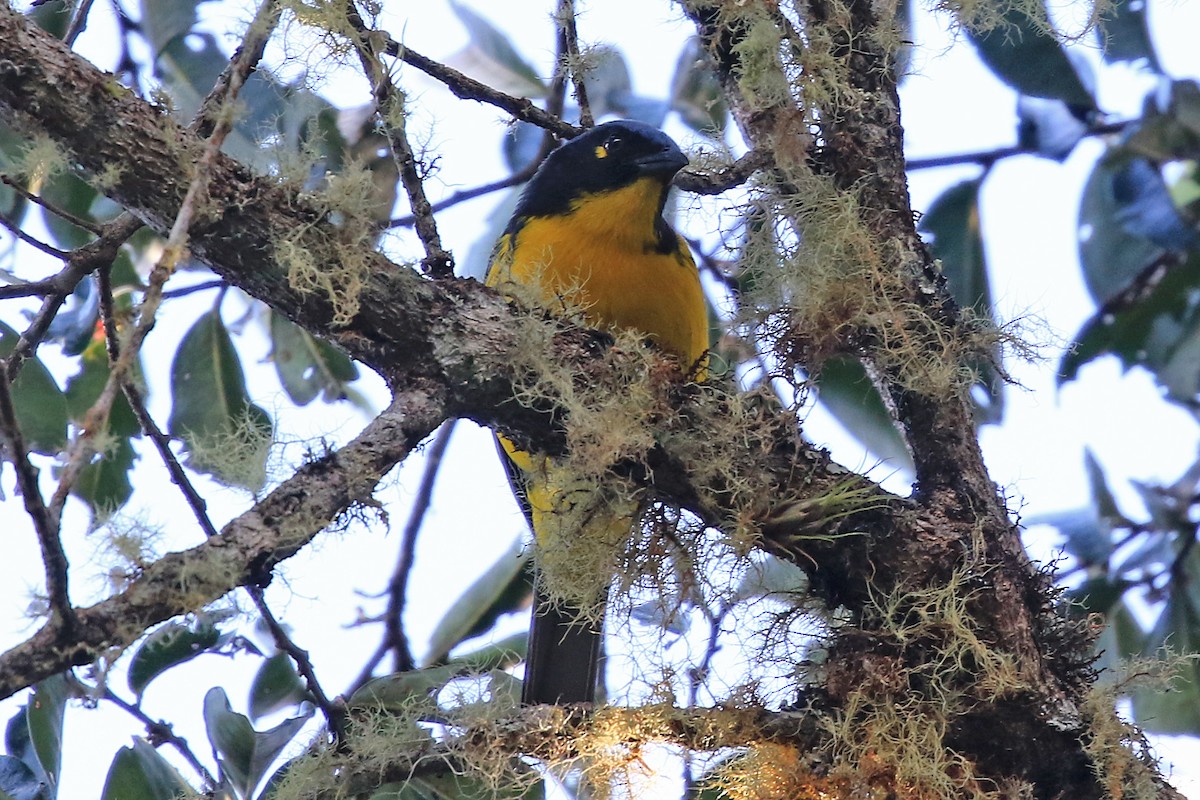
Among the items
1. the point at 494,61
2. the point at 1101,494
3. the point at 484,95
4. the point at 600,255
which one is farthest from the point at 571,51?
the point at 1101,494

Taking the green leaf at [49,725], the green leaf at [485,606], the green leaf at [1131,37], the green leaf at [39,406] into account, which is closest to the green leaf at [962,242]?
the green leaf at [1131,37]

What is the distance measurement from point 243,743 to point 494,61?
2067 millimetres

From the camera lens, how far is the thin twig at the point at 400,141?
1958 mm

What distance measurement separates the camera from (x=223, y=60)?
3318mm

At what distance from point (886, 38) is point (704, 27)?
36cm

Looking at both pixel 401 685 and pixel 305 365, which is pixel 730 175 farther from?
pixel 305 365

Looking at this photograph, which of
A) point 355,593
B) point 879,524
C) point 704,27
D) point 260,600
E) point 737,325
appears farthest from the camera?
point 355,593

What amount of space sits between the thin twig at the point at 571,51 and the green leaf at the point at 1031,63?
4.17 ft

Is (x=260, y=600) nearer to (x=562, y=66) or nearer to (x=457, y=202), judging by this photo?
(x=562, y=66)

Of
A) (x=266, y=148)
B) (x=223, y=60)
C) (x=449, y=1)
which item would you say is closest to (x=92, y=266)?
(x=266, y=148)

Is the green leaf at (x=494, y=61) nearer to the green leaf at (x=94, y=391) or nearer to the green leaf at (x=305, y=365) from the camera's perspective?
the green leaf at (x=305, y=365)

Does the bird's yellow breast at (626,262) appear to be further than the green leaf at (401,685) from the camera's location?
Yes

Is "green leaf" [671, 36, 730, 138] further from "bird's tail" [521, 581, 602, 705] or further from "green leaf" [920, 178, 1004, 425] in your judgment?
"bird's tail" [521, 581, 602, 705]

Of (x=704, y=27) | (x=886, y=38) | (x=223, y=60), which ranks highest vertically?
(x=223, y=60)
